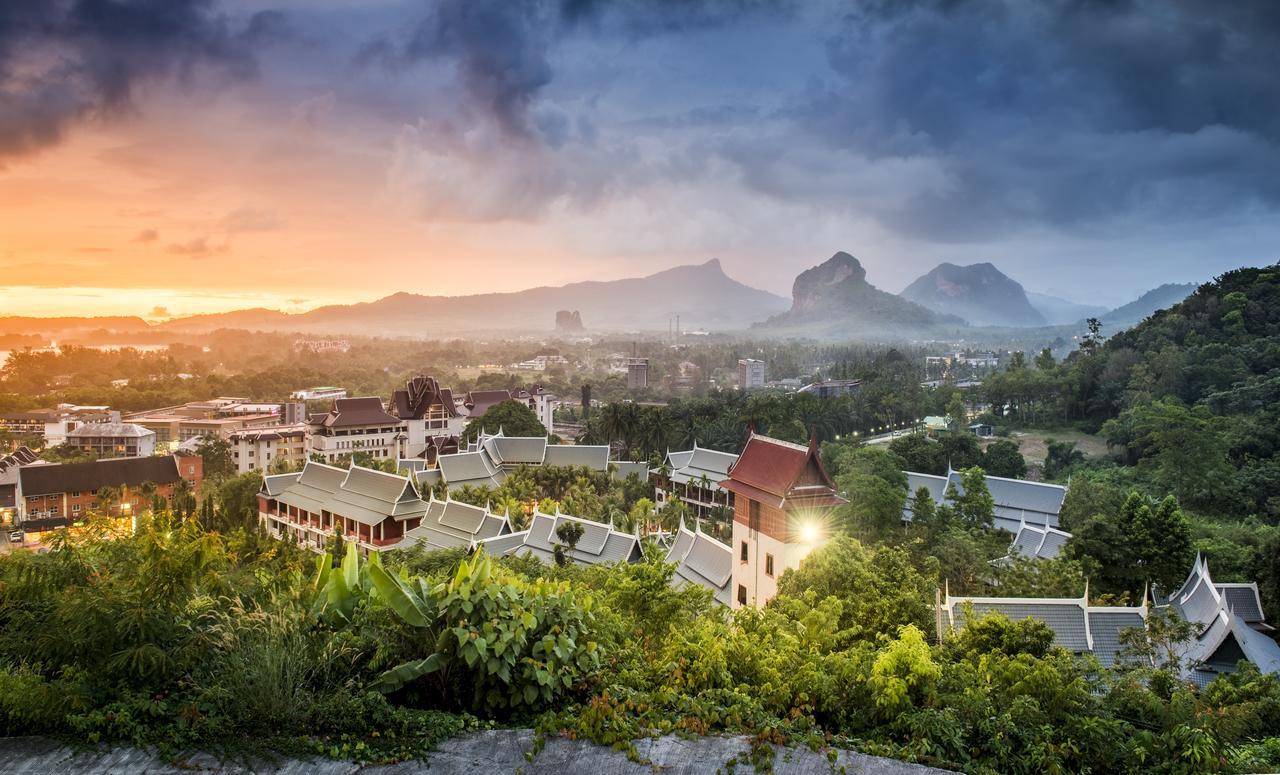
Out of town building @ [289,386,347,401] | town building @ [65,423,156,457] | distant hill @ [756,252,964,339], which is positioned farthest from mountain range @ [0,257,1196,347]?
town building @ [65,423,156,457]

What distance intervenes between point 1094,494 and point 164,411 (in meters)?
40.1

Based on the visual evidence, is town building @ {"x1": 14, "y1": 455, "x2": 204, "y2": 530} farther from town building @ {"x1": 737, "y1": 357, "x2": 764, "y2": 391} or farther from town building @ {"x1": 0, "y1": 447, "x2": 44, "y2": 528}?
town building @ {"x1": 737, "y1": 357, "x2": 764, "y2": 391}

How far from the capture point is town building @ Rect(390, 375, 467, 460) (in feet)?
108

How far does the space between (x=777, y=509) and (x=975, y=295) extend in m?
198

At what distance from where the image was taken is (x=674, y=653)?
12.8 ft

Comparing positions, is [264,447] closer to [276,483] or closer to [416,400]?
[416,400]

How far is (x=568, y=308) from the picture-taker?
153m

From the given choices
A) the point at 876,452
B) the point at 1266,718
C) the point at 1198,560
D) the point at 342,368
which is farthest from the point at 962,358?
the point at 1266,718

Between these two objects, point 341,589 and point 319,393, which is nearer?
point 341,589

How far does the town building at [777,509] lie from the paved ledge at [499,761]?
23.3ft

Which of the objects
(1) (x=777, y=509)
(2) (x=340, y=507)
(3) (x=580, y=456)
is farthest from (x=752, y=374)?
(1) (x=777, y=509)

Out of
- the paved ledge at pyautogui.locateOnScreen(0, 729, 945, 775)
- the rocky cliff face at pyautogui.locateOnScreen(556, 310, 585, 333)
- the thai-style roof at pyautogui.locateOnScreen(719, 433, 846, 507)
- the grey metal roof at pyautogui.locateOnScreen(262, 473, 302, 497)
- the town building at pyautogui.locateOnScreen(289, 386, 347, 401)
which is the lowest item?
the grey metal roof at pyautogui.locateOnScreen(262, 473, 302, 497)

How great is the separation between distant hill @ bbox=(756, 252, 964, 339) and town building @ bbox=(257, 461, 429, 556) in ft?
359

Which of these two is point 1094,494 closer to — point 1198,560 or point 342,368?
point 1198,560
